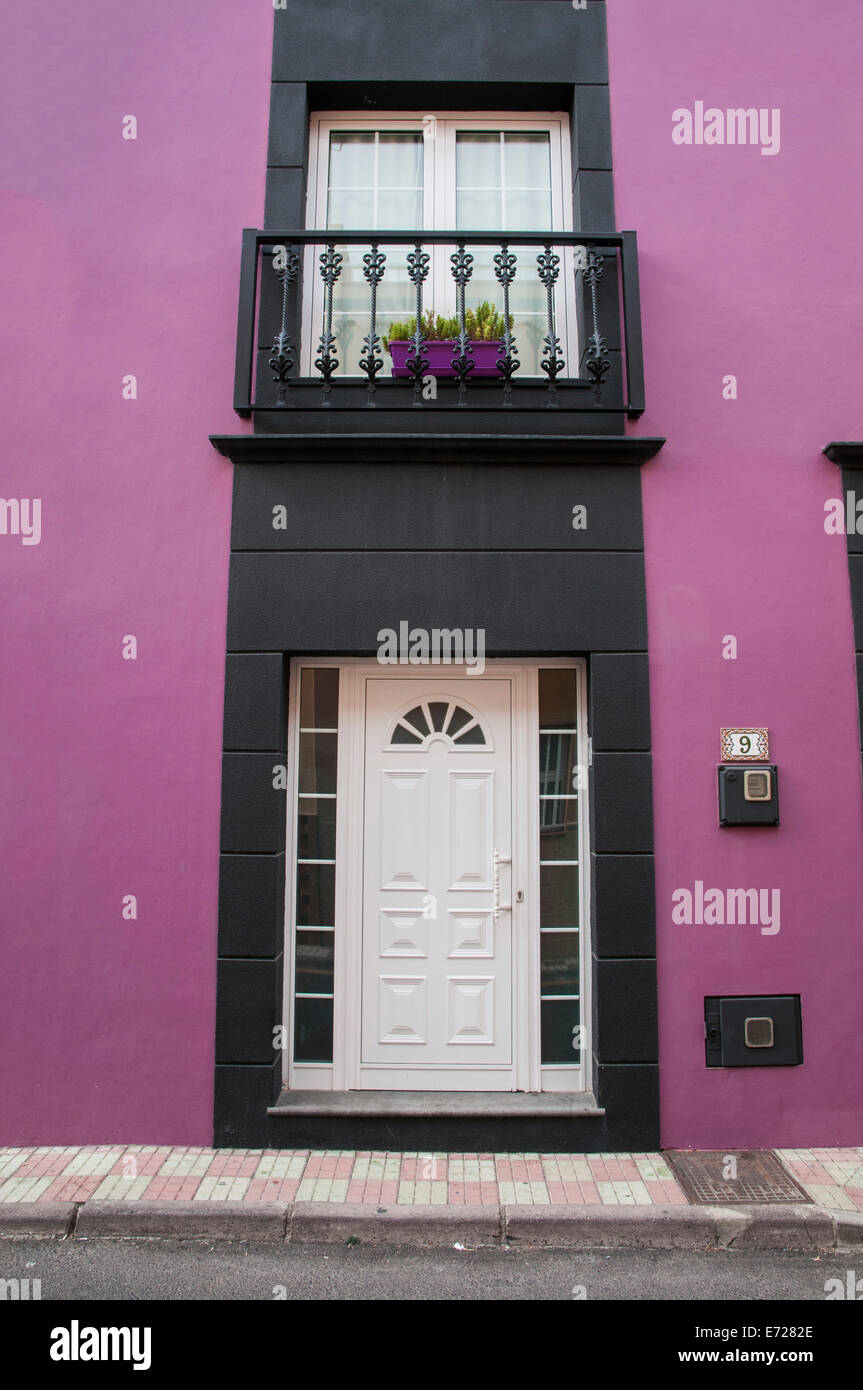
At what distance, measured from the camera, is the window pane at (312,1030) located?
4.57m

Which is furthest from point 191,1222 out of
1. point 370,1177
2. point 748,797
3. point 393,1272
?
point 748,797

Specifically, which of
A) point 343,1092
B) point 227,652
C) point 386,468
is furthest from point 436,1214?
point 386,468

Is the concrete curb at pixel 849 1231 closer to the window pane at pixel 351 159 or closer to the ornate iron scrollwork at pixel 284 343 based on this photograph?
the ornate iron scrollwork at pixel 284 343

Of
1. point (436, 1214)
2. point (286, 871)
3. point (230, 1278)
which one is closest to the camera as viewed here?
point (230, 1278)

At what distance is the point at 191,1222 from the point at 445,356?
4647 mm

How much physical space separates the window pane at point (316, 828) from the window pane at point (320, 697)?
0.45m

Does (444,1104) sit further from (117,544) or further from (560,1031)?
(117,544)

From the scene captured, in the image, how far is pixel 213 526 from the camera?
4574 mm

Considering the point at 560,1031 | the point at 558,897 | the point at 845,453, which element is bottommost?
the point at 560,1031

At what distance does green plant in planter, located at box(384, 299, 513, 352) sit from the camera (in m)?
4.74

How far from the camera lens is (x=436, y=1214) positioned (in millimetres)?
3648

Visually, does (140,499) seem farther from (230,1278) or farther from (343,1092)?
(230,1278)

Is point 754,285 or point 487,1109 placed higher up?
point 754,285

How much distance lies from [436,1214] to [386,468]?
3.78 meters
